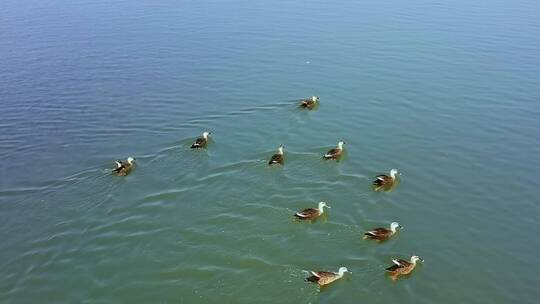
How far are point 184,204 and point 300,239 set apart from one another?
147 inches

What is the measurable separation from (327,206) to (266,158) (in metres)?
3.43

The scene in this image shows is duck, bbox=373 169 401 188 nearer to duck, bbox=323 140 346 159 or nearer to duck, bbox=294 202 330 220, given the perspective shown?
duck, bbox=323 140 346 159

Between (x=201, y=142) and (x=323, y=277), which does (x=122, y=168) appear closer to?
(x=201, y=142)

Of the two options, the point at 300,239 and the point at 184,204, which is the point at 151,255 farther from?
the point at 300,239

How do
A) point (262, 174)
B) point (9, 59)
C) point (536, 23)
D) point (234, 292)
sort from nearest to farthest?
point (234, 292) → point (262, 174) → point (9, 59) → point (536, 23)

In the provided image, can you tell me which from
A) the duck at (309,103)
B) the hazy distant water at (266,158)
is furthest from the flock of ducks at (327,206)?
the duck at (309,103)

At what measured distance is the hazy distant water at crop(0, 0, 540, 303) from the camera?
13766mm

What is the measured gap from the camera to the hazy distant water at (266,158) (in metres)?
13.8

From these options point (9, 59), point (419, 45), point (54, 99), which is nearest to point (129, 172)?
point (54, 99)

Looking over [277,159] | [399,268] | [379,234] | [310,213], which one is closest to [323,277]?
[399,268]

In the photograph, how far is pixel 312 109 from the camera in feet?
74.7

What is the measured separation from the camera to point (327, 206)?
16.2m

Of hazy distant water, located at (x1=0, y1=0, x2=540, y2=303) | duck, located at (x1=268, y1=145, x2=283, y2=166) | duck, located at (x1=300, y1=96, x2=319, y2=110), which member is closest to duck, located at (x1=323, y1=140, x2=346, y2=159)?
hazy distant water, located at (x1=0, y1=0, x2=540, y2=303)

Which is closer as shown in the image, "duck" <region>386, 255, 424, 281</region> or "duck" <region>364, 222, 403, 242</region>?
"duck" <region>386, 255, 424, 281</region>
